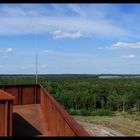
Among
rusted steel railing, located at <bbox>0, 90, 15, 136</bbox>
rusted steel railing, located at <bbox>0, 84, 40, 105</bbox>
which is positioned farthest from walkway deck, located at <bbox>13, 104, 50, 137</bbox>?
rusted steel railing, located at <bbox>0, 84, 40, 105</bbox>

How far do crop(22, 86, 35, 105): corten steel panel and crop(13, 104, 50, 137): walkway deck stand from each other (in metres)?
1.84

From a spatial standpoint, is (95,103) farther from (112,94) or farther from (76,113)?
(76,113)

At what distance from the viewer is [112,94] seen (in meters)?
69.4

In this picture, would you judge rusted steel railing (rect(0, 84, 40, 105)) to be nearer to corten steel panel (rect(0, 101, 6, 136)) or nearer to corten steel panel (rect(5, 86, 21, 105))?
corten steel panel (rect(5, 86, 21, 105))

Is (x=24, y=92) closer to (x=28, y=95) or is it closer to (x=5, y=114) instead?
(x=28, y=95)

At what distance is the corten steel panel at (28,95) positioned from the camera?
1391 centimetres

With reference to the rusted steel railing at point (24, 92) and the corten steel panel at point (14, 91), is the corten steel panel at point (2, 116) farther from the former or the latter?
the corten steel panel at point (14, 91)

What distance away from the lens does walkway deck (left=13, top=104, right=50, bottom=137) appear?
27.9 ft

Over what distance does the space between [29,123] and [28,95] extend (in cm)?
450

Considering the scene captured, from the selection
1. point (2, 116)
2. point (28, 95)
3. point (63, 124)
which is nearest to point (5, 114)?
point (2, 116)

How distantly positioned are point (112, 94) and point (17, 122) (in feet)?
199

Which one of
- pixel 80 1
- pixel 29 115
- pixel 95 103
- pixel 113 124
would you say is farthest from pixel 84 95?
pixel 80 1

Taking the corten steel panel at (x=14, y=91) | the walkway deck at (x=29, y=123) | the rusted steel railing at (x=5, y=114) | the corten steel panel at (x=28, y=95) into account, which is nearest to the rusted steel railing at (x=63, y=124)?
the rusted steel railing at (x=5, y=114)

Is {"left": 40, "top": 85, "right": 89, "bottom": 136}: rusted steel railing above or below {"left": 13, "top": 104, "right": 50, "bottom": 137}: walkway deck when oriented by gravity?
above
